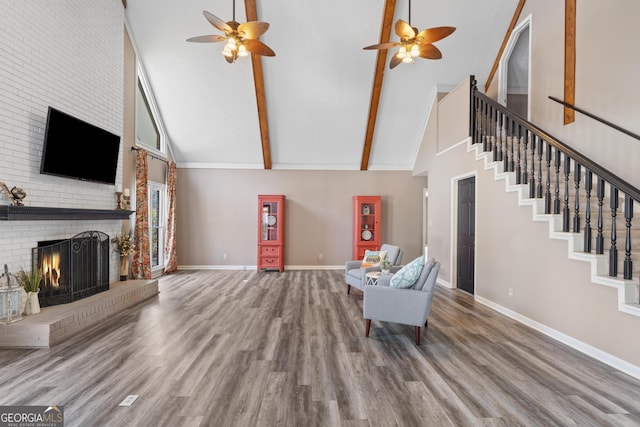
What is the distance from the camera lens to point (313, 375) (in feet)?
8.70

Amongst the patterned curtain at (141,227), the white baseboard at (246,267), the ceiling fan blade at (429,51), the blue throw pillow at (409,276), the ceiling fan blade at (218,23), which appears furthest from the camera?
the white baseboard at (246,267)

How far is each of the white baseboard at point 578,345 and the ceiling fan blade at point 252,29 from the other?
4.72m

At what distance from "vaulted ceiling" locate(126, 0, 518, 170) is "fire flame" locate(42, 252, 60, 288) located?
3.87 metres

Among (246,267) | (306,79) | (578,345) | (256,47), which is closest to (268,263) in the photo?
(246,267)

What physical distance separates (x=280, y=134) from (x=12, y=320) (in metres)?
5.46

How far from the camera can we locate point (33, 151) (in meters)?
3.66

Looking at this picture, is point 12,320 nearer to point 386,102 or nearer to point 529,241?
point 529,241

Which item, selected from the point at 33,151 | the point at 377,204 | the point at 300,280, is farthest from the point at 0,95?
the point at 377,204

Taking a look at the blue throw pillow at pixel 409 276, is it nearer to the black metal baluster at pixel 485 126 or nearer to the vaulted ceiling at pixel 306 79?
the black metal baluster at pixel 485 126

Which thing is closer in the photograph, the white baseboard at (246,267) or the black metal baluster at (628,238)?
the black metal baluster at (628,238)

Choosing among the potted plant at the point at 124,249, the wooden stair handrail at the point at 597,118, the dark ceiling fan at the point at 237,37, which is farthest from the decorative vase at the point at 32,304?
the wooden stair handrail at the point at 597,118

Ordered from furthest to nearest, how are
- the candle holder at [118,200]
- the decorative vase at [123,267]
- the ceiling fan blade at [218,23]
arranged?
the decorative vase at [123,267] → the candle holder at [118,200] → the ceiling fan blade at [218,23]

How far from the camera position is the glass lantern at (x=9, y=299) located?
3.18 metres

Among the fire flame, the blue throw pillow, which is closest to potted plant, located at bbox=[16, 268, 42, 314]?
the fire flame
